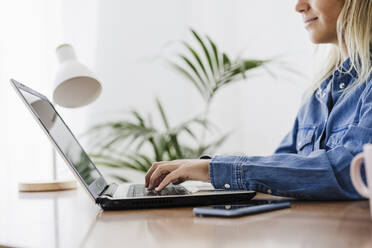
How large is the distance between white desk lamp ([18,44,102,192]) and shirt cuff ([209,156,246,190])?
0.61 metres

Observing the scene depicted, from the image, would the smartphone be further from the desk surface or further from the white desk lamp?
the white desk lamp

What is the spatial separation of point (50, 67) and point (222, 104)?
1.15 m

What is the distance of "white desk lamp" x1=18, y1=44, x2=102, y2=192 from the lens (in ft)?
4.41

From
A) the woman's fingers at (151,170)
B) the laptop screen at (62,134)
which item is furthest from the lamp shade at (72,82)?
the woman's fingers at (151,170)

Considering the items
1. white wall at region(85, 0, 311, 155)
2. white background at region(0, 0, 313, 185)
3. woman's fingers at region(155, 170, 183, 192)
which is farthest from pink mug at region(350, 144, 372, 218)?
white wall at region(85, 0, 311, 155)

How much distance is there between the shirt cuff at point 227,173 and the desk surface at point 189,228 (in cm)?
13

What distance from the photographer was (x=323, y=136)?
3.74 ft

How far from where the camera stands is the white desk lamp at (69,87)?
1343mm

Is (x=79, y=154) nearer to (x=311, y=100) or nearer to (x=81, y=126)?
(x=311, y=100)

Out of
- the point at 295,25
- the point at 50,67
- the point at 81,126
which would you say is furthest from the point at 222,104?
the point at 50,67

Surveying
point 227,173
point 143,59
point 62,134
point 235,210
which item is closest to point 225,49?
point 143,59

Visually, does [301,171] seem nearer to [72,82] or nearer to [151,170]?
[151,170]

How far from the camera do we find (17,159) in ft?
6.14

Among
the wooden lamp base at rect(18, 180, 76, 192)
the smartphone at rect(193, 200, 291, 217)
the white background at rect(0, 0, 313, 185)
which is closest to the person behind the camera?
the smartphone at rect(193, 200, 291, 217)
